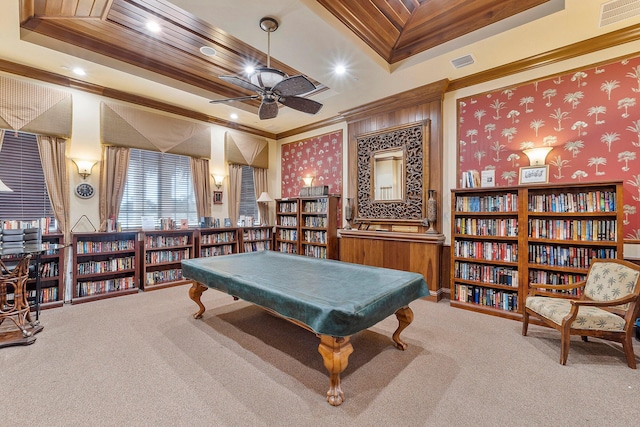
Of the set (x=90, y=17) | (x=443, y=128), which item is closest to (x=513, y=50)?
(x=443, y=128)

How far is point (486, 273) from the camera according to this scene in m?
3.59

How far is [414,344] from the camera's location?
266 cm

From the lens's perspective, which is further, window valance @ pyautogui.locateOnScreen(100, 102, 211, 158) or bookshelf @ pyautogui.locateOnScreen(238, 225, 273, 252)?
bookshelf @ pyautogui.locateOnScreen(238, 225, 273, 252)

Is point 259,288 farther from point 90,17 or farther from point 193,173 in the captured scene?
point 193,173

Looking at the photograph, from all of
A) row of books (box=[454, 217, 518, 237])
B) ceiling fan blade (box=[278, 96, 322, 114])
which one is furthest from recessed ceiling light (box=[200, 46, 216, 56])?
row of books (box=[454, 217, 518, 237])

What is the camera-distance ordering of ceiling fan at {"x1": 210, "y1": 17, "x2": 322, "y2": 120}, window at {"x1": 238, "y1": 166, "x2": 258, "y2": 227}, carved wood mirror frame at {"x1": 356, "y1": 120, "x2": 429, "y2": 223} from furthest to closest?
window at {"x1": 238, "y1": 166, "x2": 258, "y2": 227} < carved wood mirror frame at {"x1": 356, "y1": 120, "x2": 429, "y2": 223} < ceiling fan at {"x1": 210, "y1": 17, "x2": 322, "y2": 120}

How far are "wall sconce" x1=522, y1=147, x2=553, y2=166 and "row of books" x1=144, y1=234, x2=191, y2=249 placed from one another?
5.45m

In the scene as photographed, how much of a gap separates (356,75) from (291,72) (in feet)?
3.45

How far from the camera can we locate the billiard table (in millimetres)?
1763

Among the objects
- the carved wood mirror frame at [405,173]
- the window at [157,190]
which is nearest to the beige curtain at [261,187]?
the window at [157,190]

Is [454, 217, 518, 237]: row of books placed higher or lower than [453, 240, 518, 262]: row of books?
higher

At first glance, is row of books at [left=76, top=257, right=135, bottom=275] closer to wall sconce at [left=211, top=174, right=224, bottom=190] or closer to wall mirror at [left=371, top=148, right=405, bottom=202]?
wall sconce at [left=211, top=174, right=224, bottom=190]

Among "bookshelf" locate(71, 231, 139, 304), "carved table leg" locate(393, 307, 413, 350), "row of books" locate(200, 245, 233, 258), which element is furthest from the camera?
"row of books" locate(200, 245, 233, 258)

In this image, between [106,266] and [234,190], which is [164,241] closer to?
[106,266]
